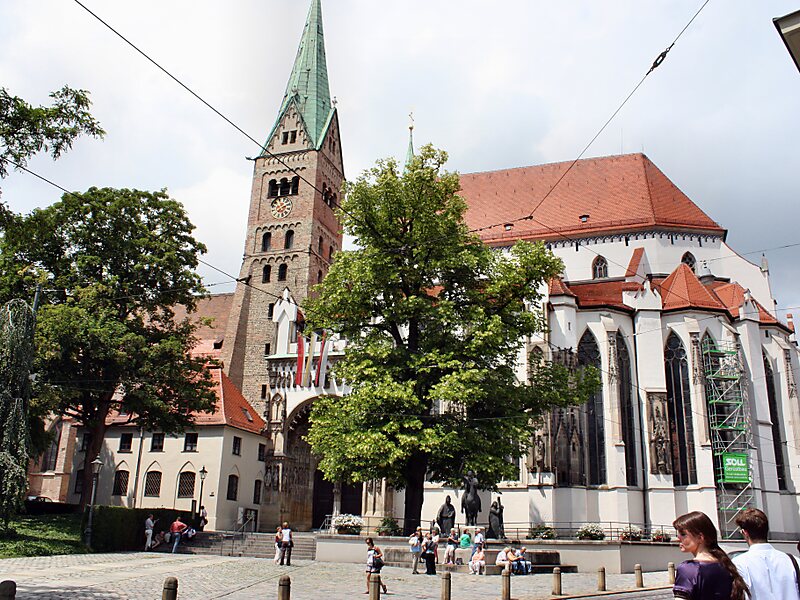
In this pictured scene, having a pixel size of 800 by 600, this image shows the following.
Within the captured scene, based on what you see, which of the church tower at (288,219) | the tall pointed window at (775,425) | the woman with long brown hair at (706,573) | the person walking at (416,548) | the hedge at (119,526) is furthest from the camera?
the church tower at (288,219)

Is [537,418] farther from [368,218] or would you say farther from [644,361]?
[644,361]

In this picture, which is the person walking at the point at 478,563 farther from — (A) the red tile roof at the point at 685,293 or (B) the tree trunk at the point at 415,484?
(A) the red tile roof at the point at 685,293

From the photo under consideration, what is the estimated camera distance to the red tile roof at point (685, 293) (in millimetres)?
34062

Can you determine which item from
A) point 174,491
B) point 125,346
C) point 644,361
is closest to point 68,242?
point 125,346

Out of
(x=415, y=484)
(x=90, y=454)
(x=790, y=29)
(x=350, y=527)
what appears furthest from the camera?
(x=90, y=454)

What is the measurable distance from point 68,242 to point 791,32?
26293mm

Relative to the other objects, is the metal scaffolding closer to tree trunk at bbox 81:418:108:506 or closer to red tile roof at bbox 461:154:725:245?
red tile roof at bbox 461:154:725:245

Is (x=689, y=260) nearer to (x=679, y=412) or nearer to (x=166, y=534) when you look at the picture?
(x=679, y=412)

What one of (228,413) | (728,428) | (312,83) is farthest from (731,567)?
(312,83)

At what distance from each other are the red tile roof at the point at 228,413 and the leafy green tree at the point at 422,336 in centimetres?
1406

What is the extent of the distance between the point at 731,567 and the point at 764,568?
68 centimetres

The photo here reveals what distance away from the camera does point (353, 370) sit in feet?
65.4

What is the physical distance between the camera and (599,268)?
129 feet

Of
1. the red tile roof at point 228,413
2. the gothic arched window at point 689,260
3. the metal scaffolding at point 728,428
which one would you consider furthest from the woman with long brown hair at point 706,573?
the gothic arched window at point 689,260
